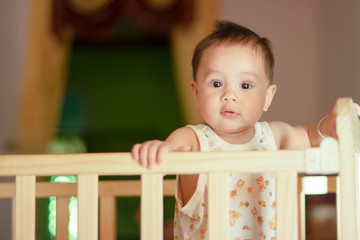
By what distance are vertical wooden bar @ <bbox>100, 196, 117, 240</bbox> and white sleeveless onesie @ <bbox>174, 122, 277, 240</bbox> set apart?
36cm

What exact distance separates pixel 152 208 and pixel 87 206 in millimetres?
111

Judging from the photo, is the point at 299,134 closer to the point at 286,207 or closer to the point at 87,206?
the point at 286,207

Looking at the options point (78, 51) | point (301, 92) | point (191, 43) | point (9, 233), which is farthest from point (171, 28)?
point (9, 233)

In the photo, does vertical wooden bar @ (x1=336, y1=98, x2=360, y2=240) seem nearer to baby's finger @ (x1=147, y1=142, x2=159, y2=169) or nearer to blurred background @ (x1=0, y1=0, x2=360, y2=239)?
baby's finger @ (x1=147, y1=142, x2=159, y2=169)

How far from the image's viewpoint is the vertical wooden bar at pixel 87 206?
822 mm

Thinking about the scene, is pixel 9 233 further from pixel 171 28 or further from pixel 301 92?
pixel 301 92

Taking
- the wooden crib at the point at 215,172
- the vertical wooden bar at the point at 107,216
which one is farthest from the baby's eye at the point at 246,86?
the vertical wooden bar at the point at 107,216

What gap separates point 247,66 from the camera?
1005mm

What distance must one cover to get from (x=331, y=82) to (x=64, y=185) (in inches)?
82.5

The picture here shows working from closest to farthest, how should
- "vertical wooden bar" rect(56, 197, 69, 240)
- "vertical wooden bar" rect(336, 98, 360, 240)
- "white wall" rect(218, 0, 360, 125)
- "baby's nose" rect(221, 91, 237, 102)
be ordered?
"vertical wooden bar" rect(336, 98, 360, 240)
"baby's nose" rect(221, 91, 237, 102)
"vertical wooden bar" rect(56, 197, 69, 240)
"white wall" rect(218, 0, 360, 125)

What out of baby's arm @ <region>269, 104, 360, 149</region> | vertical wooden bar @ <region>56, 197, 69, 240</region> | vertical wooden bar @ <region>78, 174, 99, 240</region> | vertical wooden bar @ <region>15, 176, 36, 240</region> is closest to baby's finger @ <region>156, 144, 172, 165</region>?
vertical wooden bar @ <region>78, 174, 99, 240</region>

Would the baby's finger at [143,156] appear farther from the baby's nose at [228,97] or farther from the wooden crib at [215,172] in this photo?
the baby's nose at [228,97]

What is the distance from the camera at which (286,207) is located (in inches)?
31.5

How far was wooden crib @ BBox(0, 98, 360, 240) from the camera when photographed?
796mm
